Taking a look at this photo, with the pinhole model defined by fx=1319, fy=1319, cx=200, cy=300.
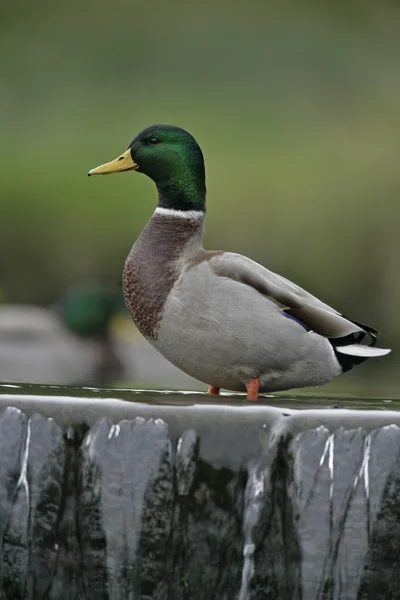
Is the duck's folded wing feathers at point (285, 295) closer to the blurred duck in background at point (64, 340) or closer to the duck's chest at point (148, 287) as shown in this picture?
the duck's chest at point (148, 287)

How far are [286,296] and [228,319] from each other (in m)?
0.19

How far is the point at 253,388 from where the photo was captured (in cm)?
350

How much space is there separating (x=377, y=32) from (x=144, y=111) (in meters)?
3.48

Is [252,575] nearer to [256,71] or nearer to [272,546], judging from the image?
[272,546]

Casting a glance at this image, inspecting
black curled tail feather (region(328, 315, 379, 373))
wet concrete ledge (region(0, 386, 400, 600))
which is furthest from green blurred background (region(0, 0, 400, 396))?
wet concrete ledge (region(0, 386, 400, 600))

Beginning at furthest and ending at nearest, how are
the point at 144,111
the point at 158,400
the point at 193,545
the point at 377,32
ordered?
the point at 377,32, the point at 144,111, the point at 158,400, the point at 193,545

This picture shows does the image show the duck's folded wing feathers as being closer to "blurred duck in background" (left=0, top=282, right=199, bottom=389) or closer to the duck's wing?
the duck's wing

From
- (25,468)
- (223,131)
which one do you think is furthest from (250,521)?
(223,131)

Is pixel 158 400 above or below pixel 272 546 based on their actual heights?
above

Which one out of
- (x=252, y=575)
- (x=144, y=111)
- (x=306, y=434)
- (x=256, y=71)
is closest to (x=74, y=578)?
(x=252, y=575)

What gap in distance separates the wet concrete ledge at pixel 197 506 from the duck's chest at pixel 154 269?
0.60 m

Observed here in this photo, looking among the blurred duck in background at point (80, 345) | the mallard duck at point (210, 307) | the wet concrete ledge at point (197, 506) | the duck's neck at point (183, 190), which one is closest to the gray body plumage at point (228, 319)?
the mallard duck at point (210, 307)

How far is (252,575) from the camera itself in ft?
9.53

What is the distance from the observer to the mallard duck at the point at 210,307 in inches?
135
